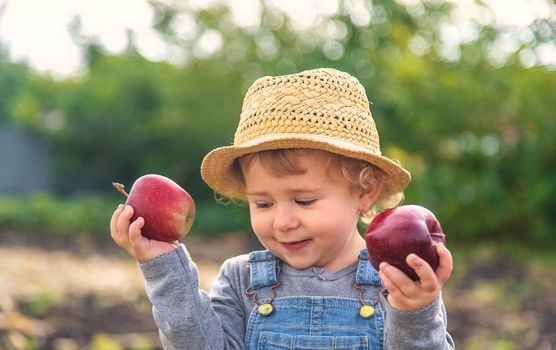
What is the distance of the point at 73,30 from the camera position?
25672mm

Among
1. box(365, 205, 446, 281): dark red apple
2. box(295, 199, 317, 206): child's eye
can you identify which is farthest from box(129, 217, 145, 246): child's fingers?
box(365, 205, 446, 281): dark red apple

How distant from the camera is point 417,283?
1.99 metres

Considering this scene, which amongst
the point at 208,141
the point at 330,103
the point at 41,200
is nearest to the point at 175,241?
the point at 330,103

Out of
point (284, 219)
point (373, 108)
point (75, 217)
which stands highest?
point (373, 108)

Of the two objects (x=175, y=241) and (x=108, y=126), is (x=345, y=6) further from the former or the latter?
(x=175, y=241)

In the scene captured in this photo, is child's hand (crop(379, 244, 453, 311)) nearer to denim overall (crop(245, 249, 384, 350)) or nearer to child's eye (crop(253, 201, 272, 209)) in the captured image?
denim overall (crop(245, 249, 384, 350))

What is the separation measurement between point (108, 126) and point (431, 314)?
1750 centimetres

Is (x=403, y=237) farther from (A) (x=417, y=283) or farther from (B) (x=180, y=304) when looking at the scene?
(B) (x=180, y=304)

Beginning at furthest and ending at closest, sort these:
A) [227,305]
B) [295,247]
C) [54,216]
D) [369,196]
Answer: [54,216], [369,196], [227,305], [295,247]

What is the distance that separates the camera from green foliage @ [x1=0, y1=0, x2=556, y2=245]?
377 inches

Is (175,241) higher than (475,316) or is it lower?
lower

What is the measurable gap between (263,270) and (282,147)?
39 centimetres

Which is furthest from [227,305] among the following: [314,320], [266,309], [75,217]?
[75,217]

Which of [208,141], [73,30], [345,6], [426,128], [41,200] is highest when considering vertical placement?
[73,30]
